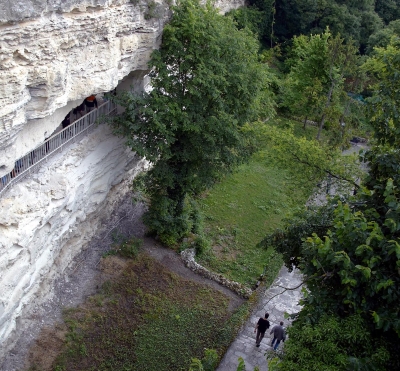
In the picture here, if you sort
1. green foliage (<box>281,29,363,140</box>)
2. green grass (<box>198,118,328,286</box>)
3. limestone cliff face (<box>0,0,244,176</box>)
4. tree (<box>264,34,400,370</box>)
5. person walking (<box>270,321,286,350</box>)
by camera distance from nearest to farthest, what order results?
tree (<box>264,34,400,370</box>) < limestone cliff face (<box>0,0,244,176</box>) < person walking (<box>270,321,286,350</box>) < green grass (<box>198,118,328,286</box>) < green foliage (<box>281,29,363,140</box>)

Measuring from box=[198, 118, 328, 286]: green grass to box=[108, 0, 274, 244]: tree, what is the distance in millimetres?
1677

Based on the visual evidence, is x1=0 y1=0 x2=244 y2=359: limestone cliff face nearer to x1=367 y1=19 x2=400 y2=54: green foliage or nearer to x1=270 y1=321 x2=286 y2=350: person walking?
x1=270 y1=321 x2=286 y2=350: person walking

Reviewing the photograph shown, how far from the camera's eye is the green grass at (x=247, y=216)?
1623 cm

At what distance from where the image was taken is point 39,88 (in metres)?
9.90

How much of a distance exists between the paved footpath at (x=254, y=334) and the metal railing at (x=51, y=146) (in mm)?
7193

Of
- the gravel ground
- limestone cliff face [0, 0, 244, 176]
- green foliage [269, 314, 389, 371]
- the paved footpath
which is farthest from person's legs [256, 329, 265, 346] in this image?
limestone cliff face [0, 0, 244, 176]

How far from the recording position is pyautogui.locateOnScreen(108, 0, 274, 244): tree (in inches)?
511

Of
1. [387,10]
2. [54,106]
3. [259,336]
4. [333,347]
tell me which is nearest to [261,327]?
[259,336]

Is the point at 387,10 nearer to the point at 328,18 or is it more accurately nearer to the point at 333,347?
the point at 328,18

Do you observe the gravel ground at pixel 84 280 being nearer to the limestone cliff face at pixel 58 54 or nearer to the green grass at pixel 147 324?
the green grass at pixel 147 324

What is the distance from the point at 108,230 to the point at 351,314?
10.8m

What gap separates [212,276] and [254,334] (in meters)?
A: 2.65

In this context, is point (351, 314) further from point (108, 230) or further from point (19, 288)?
point (108, 230)

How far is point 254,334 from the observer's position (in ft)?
44.4
